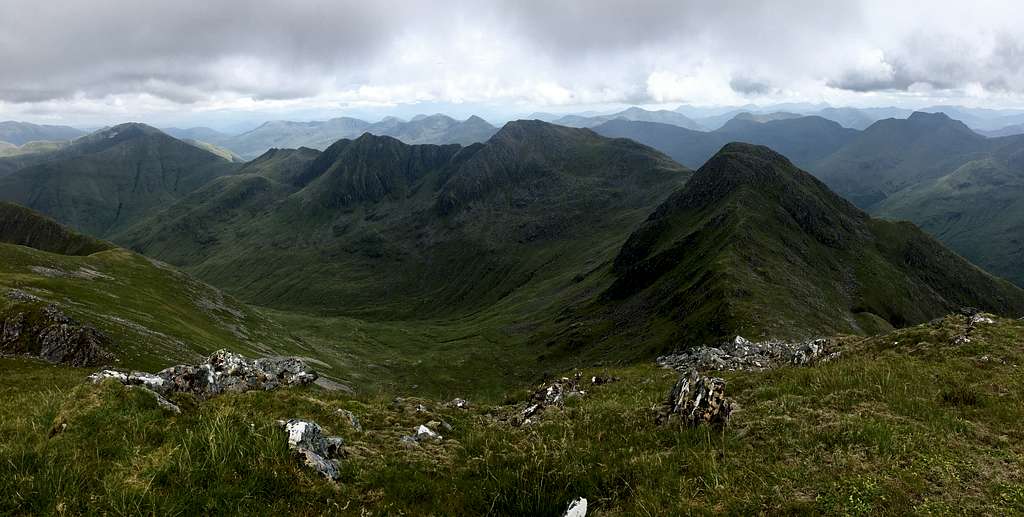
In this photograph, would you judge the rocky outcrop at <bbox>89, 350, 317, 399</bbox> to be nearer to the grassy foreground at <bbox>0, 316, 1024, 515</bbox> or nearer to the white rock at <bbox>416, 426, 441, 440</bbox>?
the grassy foreground at <bbox>0, 316, 1024, 515</bbox>

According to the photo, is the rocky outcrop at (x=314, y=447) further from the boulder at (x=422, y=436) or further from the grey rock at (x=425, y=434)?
the grey rock at (x=425, y=434)

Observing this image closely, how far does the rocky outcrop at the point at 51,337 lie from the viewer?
5928 cm

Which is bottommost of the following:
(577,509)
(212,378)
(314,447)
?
(212,378)

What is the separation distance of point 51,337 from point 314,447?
70.8 meters

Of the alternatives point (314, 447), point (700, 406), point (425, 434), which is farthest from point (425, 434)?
point (700, 406)

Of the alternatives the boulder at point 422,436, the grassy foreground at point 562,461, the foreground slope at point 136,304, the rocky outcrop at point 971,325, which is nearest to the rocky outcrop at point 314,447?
the grassy foreground at point 562,461

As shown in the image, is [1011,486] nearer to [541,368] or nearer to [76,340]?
[76,340]

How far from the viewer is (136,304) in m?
94.5


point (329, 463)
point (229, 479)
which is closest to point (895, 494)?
point (329, 463)

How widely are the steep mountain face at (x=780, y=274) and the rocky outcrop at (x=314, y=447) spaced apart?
88998mm

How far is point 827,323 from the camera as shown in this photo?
102 meters

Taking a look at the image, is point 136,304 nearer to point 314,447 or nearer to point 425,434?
point 425,434

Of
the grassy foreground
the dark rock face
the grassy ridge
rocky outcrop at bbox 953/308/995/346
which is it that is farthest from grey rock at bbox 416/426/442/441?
the dark rock face

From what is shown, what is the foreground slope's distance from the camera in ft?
219
